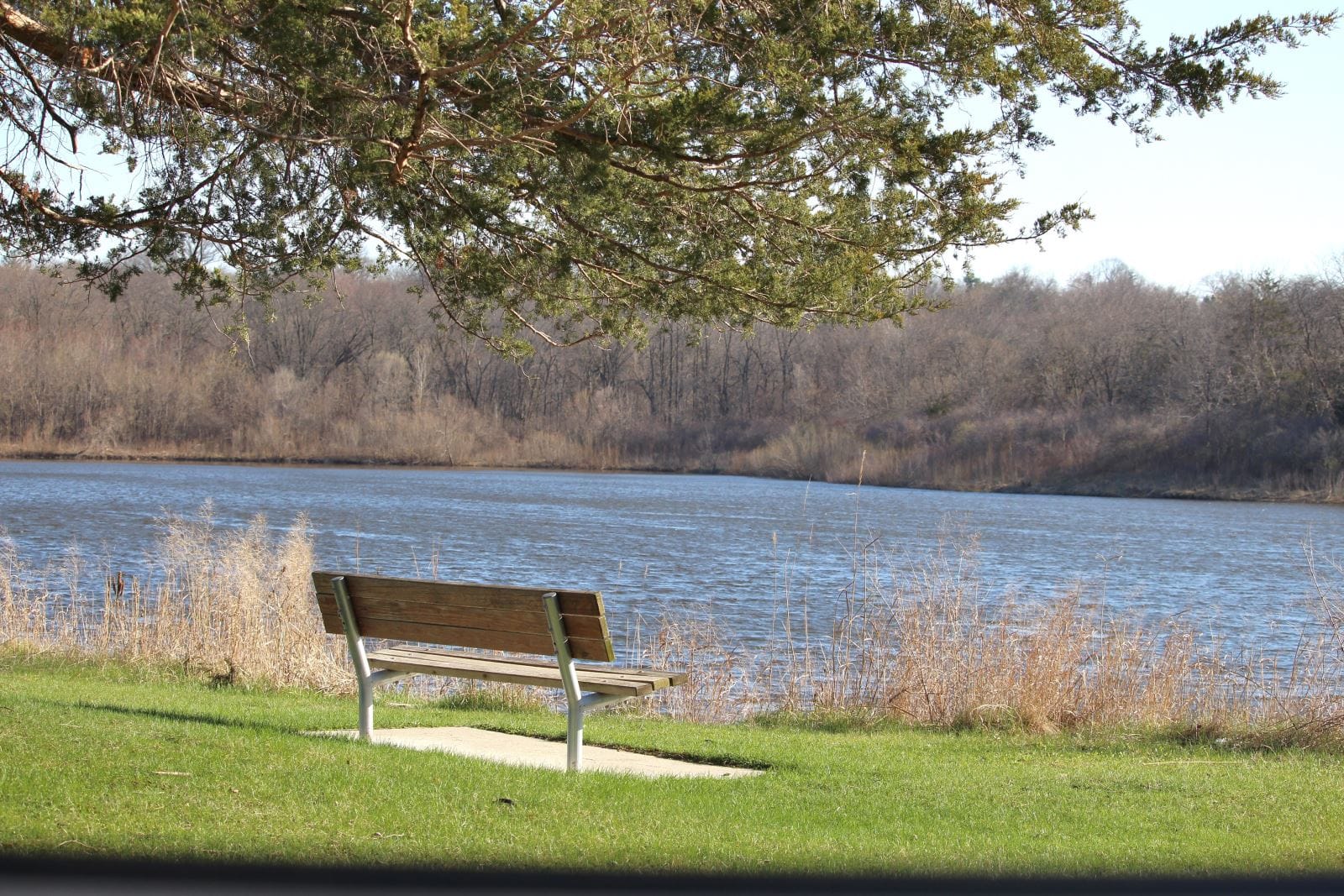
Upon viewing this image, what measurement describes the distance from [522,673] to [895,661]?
4.76 meters

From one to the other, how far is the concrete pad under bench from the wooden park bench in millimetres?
284

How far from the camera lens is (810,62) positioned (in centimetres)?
662

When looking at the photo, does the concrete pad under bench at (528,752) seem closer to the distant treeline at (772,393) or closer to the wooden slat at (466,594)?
the wooden slat at (466,594)

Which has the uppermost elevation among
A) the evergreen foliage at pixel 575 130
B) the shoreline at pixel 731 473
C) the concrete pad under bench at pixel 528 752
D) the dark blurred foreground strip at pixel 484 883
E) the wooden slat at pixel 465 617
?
the evergreen foliage at pixel 575 130

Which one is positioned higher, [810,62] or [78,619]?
[810,62]

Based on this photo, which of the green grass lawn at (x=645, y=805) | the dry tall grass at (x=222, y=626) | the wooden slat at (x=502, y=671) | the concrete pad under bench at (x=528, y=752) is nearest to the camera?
the green grass lawn at (x=645, y=805)

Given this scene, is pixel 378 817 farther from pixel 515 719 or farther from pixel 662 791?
pixel 515 719

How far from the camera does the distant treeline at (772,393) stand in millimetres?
49938

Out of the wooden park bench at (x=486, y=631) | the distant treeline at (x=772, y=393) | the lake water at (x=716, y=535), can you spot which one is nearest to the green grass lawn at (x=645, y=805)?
the wooden park bench at (x=486, y=631)

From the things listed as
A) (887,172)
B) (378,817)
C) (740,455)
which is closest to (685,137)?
(887,172)

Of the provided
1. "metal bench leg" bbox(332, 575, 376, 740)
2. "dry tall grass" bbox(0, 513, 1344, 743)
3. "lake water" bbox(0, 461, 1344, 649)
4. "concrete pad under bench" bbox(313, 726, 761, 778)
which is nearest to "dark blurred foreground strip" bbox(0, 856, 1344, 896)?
"concrete pad under bench" bbox(313, 726, 761, 778)

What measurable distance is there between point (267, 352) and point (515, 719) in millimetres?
61972

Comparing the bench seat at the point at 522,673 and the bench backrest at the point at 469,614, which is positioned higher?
the bench backrest at the point at 469,614

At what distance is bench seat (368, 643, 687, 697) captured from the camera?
6.26m
